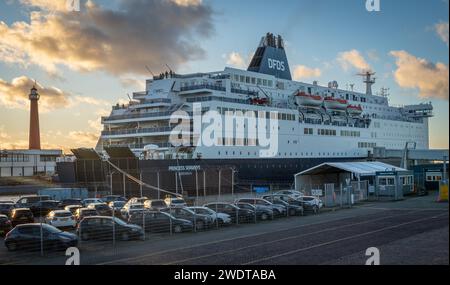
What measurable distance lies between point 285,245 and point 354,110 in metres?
53.5

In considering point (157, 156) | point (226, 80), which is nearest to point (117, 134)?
point (157, 156)

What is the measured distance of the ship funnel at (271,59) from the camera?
5831 cm

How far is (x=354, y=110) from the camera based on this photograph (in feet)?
218

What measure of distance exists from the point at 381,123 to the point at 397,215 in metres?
48.6

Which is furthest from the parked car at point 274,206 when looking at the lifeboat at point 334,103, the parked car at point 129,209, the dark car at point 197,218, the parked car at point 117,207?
the lifeboat at point 334,103

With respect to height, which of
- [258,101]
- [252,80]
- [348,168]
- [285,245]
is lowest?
[285,245]

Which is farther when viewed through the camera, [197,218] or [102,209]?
[102,209]

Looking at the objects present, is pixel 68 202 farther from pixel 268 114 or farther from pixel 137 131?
pixel 268 114

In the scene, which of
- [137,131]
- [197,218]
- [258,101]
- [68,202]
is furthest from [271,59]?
[197,218]

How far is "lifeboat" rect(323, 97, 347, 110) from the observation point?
6261 centimetres

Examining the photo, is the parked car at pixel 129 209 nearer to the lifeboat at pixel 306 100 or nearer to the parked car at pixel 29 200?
the parked car at pixel 29 200

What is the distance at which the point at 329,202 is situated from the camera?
1250 inches

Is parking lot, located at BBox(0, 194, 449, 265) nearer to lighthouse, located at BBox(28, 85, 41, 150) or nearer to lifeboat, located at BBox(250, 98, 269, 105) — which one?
lifeboat, located at BBox(250, 98, 269, 105)

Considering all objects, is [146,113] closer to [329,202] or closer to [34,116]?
[329,202]
